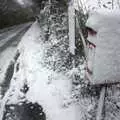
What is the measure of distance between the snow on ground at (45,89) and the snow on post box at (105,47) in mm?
1427

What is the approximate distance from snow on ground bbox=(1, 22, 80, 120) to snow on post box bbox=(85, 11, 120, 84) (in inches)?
56.2

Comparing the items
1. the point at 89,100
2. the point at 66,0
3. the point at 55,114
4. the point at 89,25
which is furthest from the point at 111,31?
the point at 66,0

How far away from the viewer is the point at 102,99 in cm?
633

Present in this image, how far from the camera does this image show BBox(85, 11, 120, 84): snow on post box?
18.1 ft

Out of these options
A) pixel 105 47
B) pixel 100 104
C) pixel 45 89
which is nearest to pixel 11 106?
pixel 45 89

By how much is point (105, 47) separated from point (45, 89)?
343cm

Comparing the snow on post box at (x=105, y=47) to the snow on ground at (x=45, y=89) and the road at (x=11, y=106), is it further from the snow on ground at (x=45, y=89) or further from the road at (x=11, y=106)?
the road at (x=11, y=106)

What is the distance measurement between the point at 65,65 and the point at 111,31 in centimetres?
398

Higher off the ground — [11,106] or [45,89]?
[45,89]

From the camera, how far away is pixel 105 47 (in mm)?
5547

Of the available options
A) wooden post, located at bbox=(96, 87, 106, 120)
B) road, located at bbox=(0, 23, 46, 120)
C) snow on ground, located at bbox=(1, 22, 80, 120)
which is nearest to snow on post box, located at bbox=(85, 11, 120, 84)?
wooden post, located at bbox=(96, 87, 106, 120)

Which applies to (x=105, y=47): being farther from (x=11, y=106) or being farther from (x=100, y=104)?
(x=11, y=106)

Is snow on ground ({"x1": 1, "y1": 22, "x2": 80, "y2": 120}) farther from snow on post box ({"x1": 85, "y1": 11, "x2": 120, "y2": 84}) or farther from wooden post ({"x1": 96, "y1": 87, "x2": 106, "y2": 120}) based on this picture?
snow on post box ({"x1": 85, "y1": 11, "x2": 120, "y2": 84})

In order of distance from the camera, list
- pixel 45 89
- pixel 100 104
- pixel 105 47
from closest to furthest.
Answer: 1. pixel 105 47
2. pixel 100 104
3. pixel 45 89
